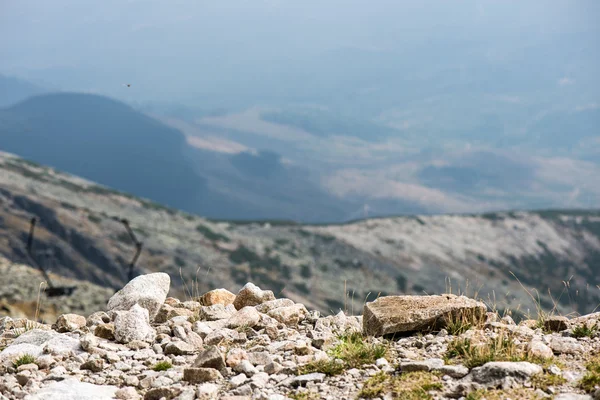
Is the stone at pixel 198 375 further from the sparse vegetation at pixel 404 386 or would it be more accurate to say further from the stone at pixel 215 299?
the stone at pixel 215 299

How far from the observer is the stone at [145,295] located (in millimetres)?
10812

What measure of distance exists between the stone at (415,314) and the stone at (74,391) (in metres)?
3.69

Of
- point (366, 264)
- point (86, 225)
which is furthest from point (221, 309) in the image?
point (366, 264)

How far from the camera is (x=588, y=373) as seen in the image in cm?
716

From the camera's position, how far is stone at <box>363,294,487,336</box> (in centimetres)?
908

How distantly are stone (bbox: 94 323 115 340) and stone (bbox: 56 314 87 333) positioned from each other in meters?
0.69

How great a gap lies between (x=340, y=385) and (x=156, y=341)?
3.29m

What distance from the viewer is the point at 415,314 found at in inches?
359

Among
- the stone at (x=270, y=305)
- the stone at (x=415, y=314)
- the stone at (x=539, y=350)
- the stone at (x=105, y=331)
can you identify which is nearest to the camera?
the stone at (x=539, y=350)

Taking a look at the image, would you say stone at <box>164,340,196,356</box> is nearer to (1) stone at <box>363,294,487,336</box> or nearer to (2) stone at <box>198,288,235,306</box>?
(1) stone at <box>363,294,487,336</box>

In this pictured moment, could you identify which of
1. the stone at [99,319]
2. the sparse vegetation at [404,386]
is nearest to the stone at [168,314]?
the stone at [99,319]

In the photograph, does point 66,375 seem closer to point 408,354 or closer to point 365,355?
point 365,355

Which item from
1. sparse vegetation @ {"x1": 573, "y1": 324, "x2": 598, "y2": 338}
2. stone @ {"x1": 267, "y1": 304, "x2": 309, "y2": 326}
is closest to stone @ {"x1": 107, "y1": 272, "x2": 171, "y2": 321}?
stone @ {"x1": 267, "y1": 304, "x2": 309, "y2": 326}

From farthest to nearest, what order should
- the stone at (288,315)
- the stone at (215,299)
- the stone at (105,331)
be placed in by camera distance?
the stone at (215,299)
the stone at (288,315)
the stone at (105,331)
